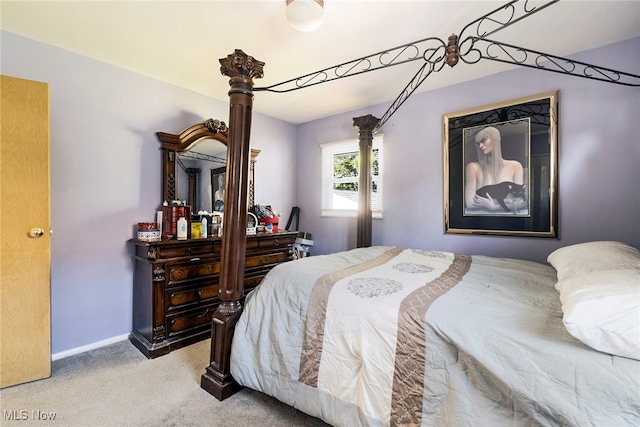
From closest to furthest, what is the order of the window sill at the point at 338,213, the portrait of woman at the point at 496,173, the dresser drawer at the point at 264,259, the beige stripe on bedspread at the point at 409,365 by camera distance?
1. the beige stripe on bedspread at the point at 409,365
2. the portrait of woman at the point at 496,173
3. the dresser drawer at the point at 264,259
4. the window sill at the point at 338,213

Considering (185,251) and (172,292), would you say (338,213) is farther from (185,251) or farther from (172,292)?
(172,292)

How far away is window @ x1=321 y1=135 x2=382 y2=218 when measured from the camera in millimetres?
3410

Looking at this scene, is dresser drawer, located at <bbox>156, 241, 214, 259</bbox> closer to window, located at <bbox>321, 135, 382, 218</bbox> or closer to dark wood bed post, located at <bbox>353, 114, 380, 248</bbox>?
dark wood bed post, located at <bbox>353, 114, 380, 248</bbox>

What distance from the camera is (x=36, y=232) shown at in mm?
1933

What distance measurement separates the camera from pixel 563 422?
2.93 ft

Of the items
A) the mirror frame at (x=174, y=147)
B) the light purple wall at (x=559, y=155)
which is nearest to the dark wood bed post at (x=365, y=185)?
the light purple wall at (x=559, y=155)

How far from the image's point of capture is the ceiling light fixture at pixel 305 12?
1.52 m

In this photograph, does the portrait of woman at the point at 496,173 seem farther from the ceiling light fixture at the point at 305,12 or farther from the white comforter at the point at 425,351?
the ceiling light fixture at the point at 305,12

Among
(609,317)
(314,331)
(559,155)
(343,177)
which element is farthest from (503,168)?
(314,331)

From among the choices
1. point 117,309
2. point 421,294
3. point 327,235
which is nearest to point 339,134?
point 327,235

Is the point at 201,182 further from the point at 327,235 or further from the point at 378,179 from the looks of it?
the point at 378,179

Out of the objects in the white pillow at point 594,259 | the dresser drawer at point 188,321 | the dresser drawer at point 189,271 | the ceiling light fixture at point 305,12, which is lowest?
the dresser drawer at point 188,321

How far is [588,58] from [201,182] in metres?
3.57

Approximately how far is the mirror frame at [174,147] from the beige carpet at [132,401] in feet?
4.86
